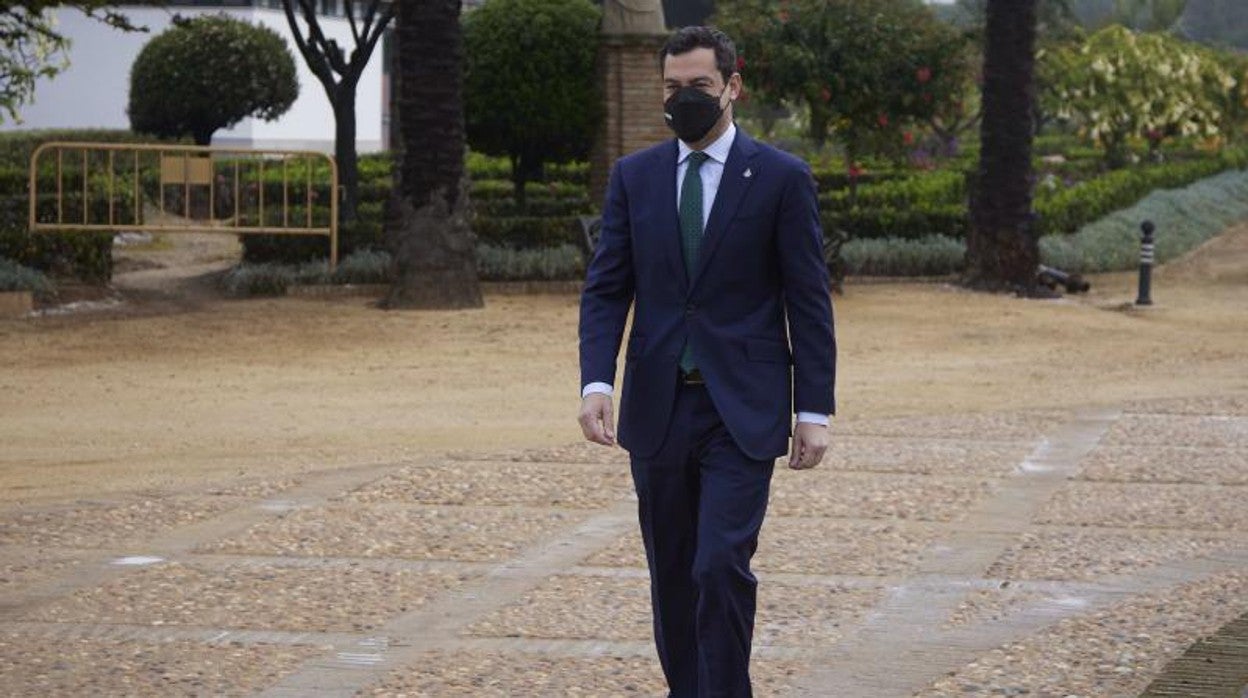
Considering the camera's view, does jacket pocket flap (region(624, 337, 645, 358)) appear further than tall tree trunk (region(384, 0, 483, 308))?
No

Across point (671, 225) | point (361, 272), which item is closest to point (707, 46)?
point (671, 225)

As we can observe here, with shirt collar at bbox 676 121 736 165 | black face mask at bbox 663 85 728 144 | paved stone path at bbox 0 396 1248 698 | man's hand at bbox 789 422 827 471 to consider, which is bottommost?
paved stone path at bbox 0 396 1248 698

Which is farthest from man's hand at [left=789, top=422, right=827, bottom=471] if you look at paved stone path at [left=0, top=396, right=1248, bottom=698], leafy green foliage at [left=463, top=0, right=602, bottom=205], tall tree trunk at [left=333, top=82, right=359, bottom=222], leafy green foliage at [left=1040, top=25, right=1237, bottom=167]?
leafy green foliage at [left=1040, top=25, right=1237, bottom=167]

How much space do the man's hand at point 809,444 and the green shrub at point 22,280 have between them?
48.8ft

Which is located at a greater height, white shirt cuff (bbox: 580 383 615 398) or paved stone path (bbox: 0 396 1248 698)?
white shirt cuff (bbox: 580 383 615 398)

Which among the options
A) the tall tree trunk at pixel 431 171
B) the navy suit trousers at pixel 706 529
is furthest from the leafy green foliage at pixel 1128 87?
the navy suit trousers at pixel 706 529

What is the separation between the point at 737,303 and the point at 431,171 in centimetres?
1468

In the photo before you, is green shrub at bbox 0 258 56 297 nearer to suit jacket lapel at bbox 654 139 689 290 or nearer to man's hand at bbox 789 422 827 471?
suit jacket lapel at bbox 654 139 689 290

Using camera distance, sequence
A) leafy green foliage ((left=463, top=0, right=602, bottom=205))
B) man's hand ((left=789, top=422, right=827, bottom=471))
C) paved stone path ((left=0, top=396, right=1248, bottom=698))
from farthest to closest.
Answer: leafy green foliage ((left=463, top=0, right=602, bottom=205)) < paved stone path ((left=0, top=396, right=1248, bottom=698)) < man's hand ((left=789, top=422, right=827, bottom=471))

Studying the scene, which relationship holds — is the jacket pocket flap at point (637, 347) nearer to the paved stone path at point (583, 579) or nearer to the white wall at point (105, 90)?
the paved stone path at point (583, 579)

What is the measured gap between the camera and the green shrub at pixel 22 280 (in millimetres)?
19547

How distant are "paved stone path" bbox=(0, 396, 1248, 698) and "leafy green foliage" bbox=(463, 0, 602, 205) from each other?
520 inches

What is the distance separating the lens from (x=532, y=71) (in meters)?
24.7

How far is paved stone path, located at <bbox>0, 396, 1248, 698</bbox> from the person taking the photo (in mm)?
6961
